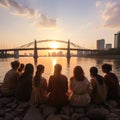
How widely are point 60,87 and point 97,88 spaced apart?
99 centimetres

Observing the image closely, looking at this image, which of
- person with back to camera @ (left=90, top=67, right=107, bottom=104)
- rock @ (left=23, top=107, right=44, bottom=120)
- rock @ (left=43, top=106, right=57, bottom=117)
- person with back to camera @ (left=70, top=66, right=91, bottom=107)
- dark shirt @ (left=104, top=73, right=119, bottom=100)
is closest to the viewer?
rock @ (left=23, top=107, right=44, bottom=120)

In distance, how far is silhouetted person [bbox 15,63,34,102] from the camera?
6352mm

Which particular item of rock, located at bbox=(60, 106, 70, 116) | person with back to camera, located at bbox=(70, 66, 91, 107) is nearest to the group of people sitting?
person with back to camera, located at bbox=(70, 66, 91, 107)

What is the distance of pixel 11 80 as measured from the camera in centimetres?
674

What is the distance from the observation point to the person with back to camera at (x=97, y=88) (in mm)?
6172

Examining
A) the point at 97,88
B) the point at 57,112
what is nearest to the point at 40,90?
the point at 57,112

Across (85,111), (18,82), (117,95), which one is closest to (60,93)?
(85,111)

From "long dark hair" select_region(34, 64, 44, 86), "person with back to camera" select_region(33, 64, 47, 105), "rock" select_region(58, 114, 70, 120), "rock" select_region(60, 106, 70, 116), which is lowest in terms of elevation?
"rock" select_region(58, 114, 70, 120)

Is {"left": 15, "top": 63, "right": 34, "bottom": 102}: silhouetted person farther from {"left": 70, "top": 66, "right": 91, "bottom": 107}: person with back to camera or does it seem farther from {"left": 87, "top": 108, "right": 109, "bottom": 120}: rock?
{"left": 87, "top": 108, "right": 109, "bottom": 120}: rock

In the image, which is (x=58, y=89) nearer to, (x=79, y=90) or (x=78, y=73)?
(x=79, y=90)

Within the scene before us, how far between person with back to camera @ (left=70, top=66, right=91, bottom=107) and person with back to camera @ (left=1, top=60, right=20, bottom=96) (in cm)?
172

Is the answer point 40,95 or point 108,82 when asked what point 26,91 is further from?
point 108,82

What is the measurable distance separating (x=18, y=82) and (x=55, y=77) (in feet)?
3.89

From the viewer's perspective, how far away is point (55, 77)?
19.4 feet
